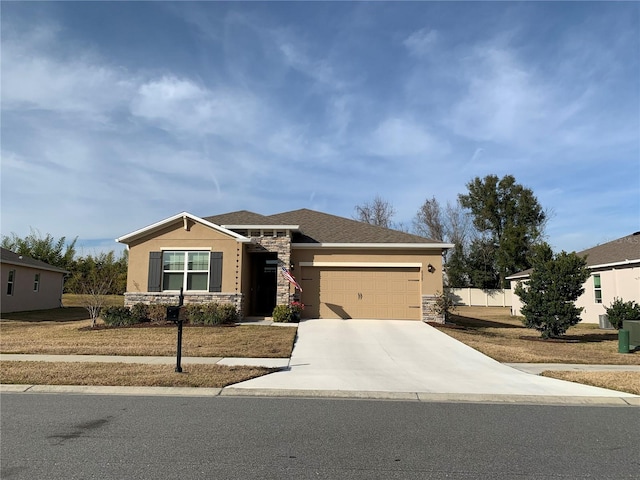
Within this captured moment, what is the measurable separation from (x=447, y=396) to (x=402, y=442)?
2846 millimetres

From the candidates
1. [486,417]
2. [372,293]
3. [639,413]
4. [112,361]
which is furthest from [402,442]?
[372,293]

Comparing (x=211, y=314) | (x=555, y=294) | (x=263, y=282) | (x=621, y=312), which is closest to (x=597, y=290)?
(x=621, y=312)

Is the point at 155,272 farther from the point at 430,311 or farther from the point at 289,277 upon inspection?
the point at 430,311

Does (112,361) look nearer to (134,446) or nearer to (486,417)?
(134,446)

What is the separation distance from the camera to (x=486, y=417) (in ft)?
21.8

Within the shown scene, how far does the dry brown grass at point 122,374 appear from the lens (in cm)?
833

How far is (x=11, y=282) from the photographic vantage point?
24797 millimetres

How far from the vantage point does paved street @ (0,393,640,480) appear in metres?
4.53

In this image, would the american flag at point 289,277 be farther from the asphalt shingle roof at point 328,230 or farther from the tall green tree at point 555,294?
the tall green tree at point 555,294

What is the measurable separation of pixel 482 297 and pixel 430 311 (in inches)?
1066

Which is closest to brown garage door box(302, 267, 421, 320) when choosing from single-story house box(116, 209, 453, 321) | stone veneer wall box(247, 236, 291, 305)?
single-story house box(116, 209, 453, 321)

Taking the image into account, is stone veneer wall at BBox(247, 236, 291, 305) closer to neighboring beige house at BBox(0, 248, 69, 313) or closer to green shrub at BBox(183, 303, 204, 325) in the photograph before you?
green shrub at BBox(183, 303, 204, 325)

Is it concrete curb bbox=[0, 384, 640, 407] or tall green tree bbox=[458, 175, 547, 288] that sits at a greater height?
tall green tree bbox=[458, 175, 547, 288]

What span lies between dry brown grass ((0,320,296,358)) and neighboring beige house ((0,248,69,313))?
8.49m
